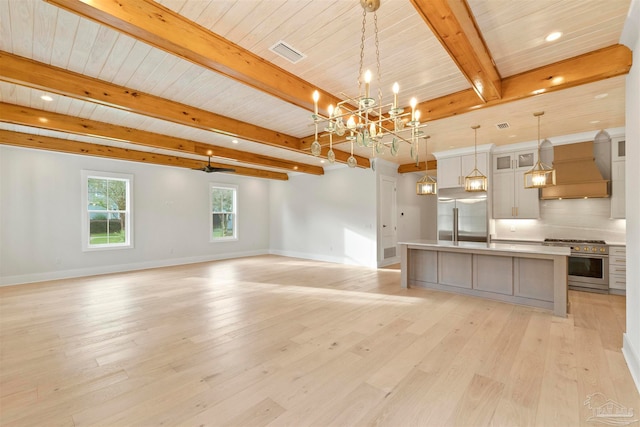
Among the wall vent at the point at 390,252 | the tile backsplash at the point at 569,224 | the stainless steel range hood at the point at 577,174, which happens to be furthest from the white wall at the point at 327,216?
the stainless steel range hood at the point at 577,174

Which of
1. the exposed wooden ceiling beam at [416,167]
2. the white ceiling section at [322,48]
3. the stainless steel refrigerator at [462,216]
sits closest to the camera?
the white ceiling section at [322,48]

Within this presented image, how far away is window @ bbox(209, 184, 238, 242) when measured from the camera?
8.88 meters

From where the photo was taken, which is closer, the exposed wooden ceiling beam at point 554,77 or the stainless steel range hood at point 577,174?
the exposed wooden ceiling beam at point 554,77

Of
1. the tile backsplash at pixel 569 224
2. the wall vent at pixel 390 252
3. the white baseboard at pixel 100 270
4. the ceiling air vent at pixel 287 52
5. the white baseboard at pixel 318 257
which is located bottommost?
the white baseboard at pixel 318 257

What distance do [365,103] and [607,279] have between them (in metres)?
5.55

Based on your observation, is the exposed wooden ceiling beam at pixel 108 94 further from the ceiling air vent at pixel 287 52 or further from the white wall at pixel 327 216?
the white wall at pixel 327 216

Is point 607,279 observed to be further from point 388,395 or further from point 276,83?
point 276,83

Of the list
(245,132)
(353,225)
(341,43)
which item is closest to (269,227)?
(353,225)

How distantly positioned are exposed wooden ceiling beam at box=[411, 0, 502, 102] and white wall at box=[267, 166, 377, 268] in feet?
15.4

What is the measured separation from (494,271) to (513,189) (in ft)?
7.99

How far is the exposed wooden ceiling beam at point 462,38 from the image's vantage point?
6.28ft

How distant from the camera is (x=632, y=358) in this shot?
7.84 feet

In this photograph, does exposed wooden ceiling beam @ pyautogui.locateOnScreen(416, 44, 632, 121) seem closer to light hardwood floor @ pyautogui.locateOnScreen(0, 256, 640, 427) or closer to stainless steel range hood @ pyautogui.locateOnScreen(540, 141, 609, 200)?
light hardwood floor @ pyautogui.locateOnScreen(0, 256, 640, 427)

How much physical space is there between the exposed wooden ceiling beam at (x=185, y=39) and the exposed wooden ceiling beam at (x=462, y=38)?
1537mm
